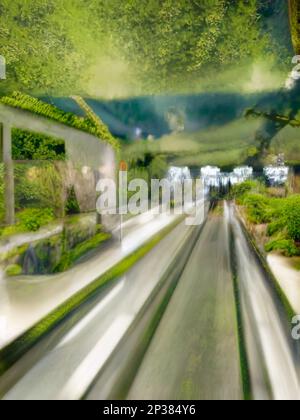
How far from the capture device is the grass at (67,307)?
2.35 metres

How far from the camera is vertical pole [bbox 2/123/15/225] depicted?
377 centimetres

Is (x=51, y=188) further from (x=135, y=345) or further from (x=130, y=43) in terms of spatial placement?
(x=135, y=345)

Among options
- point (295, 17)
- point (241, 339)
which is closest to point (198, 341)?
point (241, 339)

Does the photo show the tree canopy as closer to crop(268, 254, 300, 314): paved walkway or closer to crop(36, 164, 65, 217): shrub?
crop(36, 164, 65, 217): shrub

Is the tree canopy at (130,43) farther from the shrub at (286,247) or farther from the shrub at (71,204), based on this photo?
the shrub at (286,247)

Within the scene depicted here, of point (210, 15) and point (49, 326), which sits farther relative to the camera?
point (210, 15)

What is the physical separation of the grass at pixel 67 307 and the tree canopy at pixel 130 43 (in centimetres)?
183

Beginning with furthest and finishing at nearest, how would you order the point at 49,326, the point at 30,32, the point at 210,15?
the point at 30,32, the point at 210,15, the point at 49,326

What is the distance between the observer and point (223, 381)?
2070 mm

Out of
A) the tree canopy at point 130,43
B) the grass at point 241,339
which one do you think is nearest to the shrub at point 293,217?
the grass at point 241,339

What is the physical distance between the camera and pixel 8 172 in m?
3.79

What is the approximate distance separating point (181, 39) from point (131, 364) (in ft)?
10.6
